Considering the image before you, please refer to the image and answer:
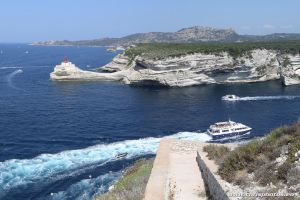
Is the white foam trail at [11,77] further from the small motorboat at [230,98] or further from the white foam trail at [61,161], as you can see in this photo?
the white foam trail at [61,161]

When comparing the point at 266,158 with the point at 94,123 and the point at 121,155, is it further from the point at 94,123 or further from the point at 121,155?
the point at 94,123

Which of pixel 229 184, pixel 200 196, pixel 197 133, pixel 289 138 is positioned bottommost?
pixel 197 133

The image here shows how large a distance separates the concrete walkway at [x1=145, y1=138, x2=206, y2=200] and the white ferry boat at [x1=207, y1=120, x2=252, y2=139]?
29886 millimetres

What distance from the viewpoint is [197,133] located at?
60.4m

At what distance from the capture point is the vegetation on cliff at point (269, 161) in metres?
16.8

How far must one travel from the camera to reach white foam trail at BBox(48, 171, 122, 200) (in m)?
37.0

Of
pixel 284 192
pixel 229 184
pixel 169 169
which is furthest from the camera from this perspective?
pixel 169 169

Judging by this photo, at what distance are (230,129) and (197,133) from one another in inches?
181

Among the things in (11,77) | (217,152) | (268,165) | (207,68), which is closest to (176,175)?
(217,152)

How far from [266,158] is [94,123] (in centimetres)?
4848

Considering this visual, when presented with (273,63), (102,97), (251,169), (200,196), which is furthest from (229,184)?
(273,63)

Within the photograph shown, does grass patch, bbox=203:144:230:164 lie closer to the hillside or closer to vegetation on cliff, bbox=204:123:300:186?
the hillside

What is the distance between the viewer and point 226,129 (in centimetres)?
5962

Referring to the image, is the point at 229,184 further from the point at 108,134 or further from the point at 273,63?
the point at 273,63
